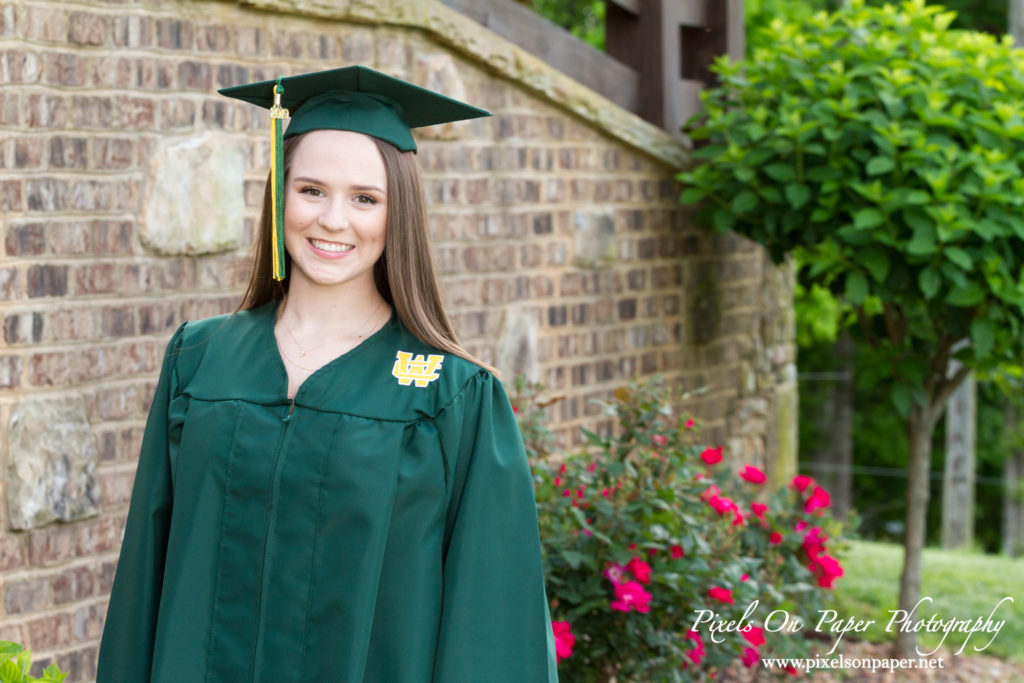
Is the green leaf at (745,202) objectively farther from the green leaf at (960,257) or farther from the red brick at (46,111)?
the red brick at (46,111)

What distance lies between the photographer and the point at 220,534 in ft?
6.19

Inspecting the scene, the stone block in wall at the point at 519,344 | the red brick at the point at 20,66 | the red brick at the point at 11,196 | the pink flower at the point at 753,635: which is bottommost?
the pink flower at the point at 753,635

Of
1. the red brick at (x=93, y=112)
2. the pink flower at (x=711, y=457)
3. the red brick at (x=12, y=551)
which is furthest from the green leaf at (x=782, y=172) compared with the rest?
the red brick at (x=12, y=551)

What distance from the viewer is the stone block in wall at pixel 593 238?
4609 millimetres

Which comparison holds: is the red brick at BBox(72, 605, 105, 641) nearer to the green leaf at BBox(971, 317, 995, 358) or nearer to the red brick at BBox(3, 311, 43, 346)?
the red brick at BBox(3, 311, 43, 346)

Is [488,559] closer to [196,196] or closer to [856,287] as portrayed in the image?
[196,196]

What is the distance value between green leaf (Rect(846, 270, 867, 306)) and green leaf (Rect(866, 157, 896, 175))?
44cm

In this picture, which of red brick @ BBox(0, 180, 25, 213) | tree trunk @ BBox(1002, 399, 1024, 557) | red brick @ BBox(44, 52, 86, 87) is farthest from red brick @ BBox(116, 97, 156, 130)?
tree trunk @ BBox(1002, 399, 1024, 557)

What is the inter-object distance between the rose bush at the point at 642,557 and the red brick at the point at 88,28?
1523 mm

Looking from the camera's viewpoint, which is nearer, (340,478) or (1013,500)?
(340,478)

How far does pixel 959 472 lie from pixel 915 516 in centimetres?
1082

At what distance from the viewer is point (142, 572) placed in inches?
77.5

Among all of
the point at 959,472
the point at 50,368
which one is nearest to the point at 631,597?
the point at 50,368

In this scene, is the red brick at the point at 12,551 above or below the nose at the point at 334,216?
below
